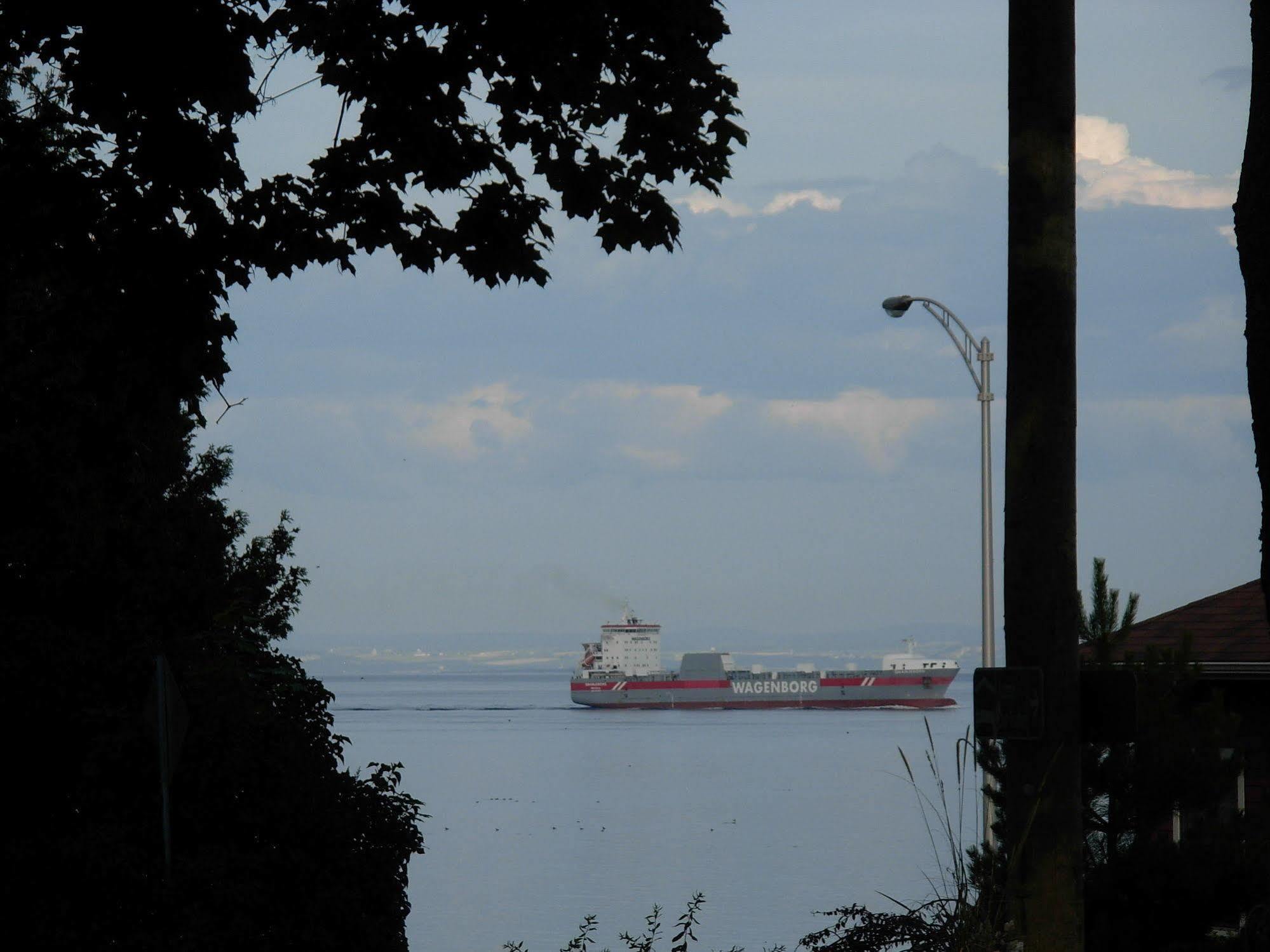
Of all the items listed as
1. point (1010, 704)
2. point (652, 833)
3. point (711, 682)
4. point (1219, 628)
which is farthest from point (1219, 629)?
point (711, 682)

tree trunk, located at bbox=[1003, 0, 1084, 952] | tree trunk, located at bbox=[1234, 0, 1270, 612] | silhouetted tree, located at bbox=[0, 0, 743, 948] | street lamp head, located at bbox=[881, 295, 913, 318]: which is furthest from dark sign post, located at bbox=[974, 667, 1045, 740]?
street lamp head, located at bbox=[881, 295, 913, 318]

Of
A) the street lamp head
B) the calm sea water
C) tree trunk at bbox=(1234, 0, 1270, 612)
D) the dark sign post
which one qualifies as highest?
the street lamp head

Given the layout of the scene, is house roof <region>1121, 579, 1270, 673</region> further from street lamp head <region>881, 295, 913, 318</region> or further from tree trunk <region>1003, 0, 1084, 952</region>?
tree trunk <region>1003, 0, 1084, 952</region>

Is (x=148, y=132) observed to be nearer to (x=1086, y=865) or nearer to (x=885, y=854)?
(x=1086, y=865)

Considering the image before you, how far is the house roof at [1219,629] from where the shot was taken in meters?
15.5

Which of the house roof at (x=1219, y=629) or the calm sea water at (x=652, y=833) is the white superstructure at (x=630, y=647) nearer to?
the calm sea water at (x=652, y=833)

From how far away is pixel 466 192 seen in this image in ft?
30.7

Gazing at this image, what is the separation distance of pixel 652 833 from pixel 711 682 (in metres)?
99.5

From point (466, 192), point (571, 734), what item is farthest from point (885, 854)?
point (571, 734)

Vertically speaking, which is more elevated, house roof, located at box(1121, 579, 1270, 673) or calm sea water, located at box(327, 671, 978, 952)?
house roof, located at box(1121, 579, 1270, 673)

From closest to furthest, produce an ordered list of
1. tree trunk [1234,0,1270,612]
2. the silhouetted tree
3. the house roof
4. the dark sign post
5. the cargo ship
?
tree trunk [1234,0,1270,612]
the dark sign post
the silhouetted tree
the house roof
the cargo ship

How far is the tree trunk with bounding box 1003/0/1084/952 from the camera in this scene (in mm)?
5730

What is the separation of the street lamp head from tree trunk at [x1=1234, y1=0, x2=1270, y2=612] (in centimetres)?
1532

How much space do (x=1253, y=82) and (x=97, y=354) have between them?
591 centimetres
